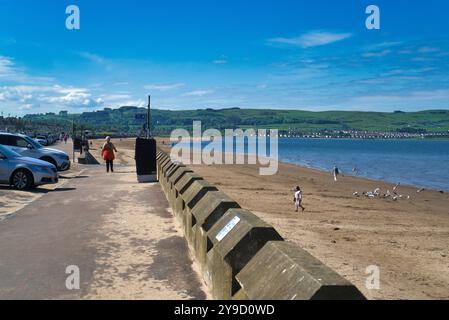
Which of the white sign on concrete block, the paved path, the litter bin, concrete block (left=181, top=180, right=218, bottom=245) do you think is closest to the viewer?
the white sign on concrete block

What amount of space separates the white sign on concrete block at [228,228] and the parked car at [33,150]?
1827 cm

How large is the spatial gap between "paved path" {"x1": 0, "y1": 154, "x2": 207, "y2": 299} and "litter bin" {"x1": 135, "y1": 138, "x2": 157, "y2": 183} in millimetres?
5428

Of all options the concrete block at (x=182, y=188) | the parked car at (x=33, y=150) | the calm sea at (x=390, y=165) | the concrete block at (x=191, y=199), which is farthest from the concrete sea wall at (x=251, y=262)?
the calm sea at (x=390, y=165)

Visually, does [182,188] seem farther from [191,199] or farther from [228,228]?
[228,228]

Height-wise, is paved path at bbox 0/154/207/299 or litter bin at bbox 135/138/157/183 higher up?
litter bin at bbox 135/138/157/183

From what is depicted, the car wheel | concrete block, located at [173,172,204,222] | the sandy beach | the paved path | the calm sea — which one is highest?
concrete block, located at [173,172,204,222]

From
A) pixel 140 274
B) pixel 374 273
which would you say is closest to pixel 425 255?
pixel 374 273

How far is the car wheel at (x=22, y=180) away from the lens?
1580 centimetres

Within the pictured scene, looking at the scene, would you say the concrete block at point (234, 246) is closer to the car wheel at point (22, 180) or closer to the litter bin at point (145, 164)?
the car wheel at point (22, 180)

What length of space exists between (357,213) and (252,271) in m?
15.6

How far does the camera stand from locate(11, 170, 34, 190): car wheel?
622 inches

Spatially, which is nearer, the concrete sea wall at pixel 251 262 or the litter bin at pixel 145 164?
the concrete sea wall at pixel 251 262

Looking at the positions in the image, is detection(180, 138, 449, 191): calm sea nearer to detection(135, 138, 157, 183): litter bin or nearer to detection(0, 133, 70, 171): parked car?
detection(135, 138, 157, 183): litter bin

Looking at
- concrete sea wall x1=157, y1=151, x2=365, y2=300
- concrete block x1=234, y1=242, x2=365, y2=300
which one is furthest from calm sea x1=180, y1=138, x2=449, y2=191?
concrete block x1=234, y1=242, x2=365, y2=300
